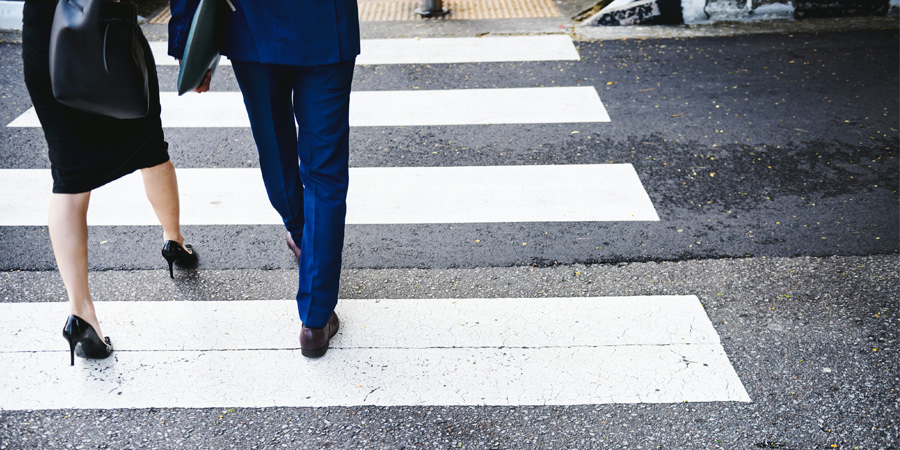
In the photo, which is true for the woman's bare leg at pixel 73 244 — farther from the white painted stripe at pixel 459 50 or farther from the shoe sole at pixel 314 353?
the white painted stripe at pixel 459 50

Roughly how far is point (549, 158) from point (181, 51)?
2.55 m

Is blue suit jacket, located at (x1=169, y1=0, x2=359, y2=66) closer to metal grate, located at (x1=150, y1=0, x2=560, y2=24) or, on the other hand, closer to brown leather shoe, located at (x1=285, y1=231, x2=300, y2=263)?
brown leather shoe, located at (x1=285, y1=231, x2=300, y2=263)

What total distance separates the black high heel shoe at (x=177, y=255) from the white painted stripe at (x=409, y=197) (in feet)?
1.34

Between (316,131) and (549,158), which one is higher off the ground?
(316,131)

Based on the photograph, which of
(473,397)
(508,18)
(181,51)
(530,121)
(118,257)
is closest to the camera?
(181,51)

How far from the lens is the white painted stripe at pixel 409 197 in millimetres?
3822

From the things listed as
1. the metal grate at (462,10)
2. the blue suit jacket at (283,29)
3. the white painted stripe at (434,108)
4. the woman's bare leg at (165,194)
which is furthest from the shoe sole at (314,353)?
the metal grate at (462,10)

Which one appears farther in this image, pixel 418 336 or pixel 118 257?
pixel 118 257

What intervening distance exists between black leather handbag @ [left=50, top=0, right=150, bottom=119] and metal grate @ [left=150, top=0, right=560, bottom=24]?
16.2 ft

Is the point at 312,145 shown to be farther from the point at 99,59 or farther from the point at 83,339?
the point at 83,339

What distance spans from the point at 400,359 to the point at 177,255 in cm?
125

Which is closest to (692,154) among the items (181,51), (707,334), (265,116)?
(707,334)

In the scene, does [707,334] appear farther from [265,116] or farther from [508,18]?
[508,18]

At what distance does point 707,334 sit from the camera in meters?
2.91
